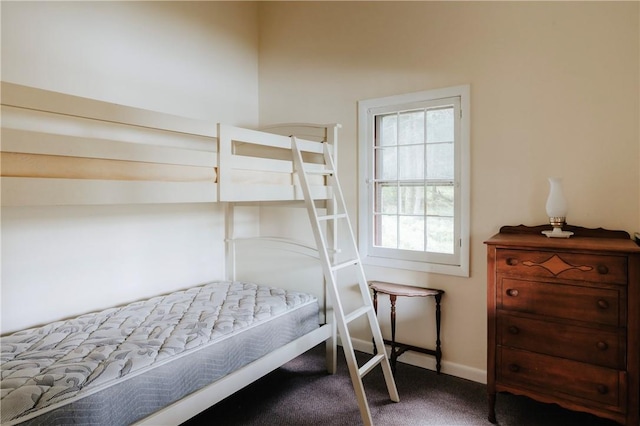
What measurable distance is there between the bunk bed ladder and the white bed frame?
125mm

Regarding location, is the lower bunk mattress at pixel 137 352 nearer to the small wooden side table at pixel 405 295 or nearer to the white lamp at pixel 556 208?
the small wooden side table at pixel 405 295

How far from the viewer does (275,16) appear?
3.66 m

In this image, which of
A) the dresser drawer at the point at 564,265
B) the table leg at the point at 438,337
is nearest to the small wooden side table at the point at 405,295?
the table leg at the point at 438,337

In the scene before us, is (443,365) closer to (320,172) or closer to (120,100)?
(320,172)

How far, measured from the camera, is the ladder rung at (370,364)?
2.23m

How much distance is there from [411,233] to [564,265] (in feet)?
3.80

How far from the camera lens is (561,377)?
2.02 meters

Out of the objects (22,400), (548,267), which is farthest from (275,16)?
(22,400)

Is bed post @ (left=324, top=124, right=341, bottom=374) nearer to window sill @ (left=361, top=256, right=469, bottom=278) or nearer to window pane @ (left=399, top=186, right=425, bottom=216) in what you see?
window sill @ (left=361, top=256, right=469, bottom=278)

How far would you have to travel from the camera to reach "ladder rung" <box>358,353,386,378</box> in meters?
2.23

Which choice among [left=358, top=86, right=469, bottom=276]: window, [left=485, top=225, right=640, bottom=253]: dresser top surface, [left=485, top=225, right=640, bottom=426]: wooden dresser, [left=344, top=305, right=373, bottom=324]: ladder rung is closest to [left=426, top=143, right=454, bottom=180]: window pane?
[left=358, top=86, right=469, bottom=276]: window

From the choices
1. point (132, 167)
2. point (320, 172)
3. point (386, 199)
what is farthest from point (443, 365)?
point (132, 167)

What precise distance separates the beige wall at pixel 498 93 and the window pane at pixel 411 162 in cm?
38

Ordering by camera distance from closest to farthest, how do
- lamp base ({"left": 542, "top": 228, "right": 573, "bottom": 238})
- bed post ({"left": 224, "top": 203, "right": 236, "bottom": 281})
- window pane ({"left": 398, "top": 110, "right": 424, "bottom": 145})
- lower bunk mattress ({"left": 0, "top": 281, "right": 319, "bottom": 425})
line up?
lower bunk mattress ({"left": 0, "top": 281, "right": 319, "bottom": 425}) → lamp base ({"left": 542, "top": 228, "right": 573, "bottom": 238}) → window pane ({"left": 398, "top": 110, "right": 424, "bottom": 145}) → bed post ({"left": 224, "top": 203, "right": 236, "bottom": 281})
